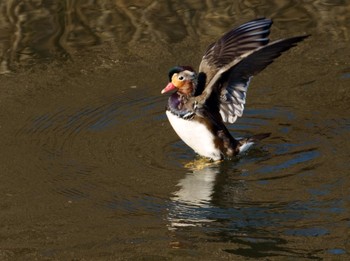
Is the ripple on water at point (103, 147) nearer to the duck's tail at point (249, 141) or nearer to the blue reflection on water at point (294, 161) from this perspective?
the duck's tail at point (249, 141)

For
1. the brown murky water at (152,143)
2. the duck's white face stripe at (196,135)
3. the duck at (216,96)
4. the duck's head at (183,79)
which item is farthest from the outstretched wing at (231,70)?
the brown murky water at (152,143)

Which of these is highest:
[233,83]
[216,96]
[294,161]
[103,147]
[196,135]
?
[233,83]

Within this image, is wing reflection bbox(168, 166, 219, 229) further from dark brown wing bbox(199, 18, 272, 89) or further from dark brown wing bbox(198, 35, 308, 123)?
dark brown wing bbox(199, 18, 272, 89)

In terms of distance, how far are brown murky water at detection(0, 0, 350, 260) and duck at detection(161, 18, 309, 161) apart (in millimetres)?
205

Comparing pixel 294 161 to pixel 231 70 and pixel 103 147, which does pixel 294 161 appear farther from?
pixel 103 147

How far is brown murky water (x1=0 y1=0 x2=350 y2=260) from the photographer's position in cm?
783

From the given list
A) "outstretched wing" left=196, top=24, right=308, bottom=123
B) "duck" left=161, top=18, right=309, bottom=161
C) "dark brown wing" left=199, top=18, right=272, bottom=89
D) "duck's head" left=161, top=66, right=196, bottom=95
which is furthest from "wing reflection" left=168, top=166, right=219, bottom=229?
"dark brown wing" left=199, top=18, right=272, bottom=89

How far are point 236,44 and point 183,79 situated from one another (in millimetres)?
606

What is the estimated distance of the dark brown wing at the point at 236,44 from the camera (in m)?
9.41

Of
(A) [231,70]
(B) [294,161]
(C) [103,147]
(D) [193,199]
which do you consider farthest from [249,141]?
(C) [103,147]

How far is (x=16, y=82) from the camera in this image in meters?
11.0

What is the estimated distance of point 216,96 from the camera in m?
9.41

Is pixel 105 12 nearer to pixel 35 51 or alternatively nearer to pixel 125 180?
pixel 35 51

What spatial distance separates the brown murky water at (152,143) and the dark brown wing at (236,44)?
2.82 feet
